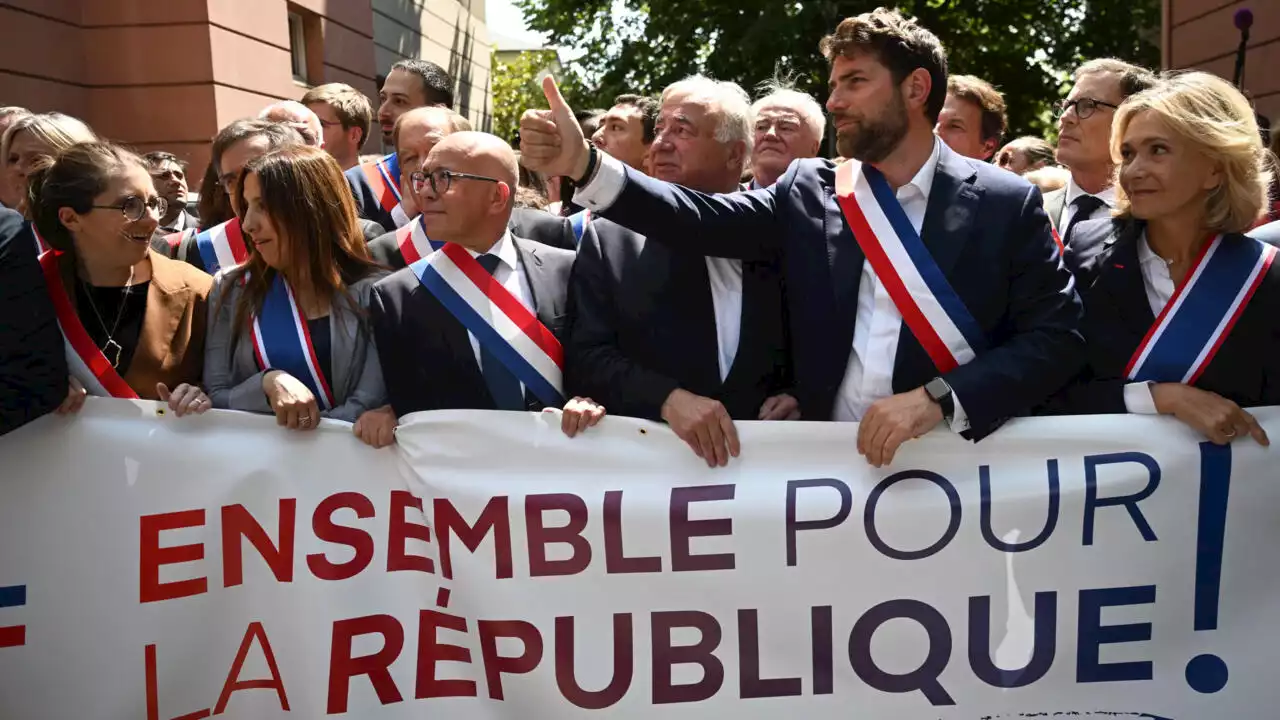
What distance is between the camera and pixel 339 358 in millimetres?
3668

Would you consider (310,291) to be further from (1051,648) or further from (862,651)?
(1051,648)

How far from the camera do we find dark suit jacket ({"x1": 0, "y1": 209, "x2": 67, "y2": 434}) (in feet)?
11.3

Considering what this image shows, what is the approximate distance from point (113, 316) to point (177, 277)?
235 millimetres

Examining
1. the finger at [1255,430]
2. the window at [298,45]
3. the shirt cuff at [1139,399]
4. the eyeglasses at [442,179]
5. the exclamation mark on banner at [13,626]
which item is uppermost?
the window at [298,45]

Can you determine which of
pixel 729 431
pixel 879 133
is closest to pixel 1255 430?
pixel 879 133

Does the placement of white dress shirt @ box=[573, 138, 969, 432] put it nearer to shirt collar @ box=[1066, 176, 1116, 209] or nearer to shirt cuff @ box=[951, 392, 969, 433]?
shirt cuff @ box=[951, 392, 969, 433]

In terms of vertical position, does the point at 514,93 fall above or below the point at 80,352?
above

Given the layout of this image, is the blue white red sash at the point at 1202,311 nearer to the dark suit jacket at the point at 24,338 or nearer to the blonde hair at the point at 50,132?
the dark suit jacket at the point at 24,338

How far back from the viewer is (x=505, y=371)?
11.9ft

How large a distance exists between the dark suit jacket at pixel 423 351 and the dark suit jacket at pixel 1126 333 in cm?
148

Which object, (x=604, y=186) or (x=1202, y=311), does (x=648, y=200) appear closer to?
(x=604, y=186)

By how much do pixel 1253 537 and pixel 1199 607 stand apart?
0.24 meters

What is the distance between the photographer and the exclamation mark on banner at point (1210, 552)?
3.39 meters

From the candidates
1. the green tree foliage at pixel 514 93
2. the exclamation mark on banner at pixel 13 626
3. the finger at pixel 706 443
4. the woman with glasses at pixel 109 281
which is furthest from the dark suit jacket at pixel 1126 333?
the green tree foliage at pixel 514 93
